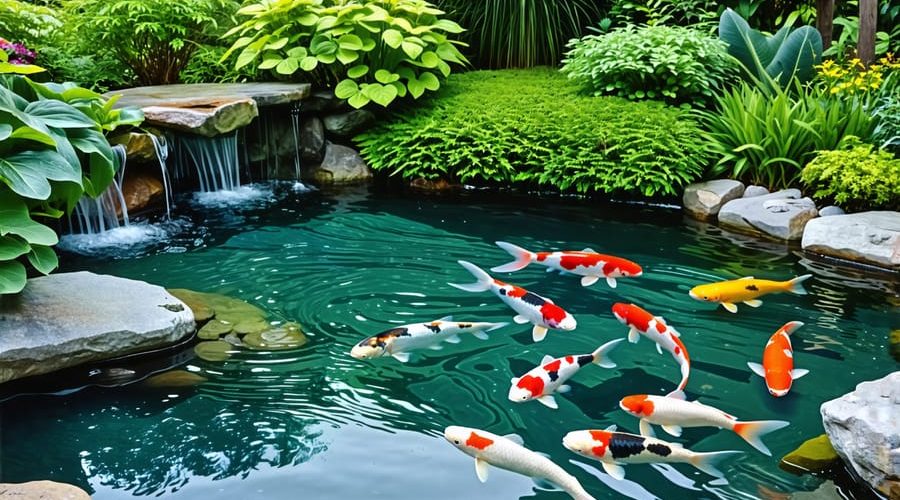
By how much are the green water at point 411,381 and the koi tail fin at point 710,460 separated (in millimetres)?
44

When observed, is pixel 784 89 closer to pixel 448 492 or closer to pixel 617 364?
pixel 617 364

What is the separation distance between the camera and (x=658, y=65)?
809 centimetres

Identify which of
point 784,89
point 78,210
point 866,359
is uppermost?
point 784,89

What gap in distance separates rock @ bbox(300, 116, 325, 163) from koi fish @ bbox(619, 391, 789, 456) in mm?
6218

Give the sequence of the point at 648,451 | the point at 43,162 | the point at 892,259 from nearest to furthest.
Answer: the point at 648,451 → the point at 43,162 → the point at 892,259

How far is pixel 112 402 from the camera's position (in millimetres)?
3734

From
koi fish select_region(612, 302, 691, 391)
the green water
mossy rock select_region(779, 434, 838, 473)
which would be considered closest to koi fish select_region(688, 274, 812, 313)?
the green water

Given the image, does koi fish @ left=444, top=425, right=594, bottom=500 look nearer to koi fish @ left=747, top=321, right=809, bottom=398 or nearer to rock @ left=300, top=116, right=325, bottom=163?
koi fish @ left=747, top=321, right=809, bottom=398

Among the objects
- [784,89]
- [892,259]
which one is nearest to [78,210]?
[892,259]

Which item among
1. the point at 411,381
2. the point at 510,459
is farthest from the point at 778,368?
the point at 411,381

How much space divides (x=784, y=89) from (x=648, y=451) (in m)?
6.74

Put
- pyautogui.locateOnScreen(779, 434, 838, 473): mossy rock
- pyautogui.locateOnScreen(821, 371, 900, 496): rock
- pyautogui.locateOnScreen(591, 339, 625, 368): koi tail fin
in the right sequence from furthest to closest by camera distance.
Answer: pyautogui.locateOnScreen(591, 339, 625, 368): koi tail fin → pyautogui.locateOnScreen(779, 434, 838, 473): mossy rock → pyautogui.locateOnScreen(821, 371, 900, 496): rock

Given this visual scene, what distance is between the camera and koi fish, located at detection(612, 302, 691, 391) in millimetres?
3812

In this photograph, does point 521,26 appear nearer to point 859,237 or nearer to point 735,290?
point 859,237
